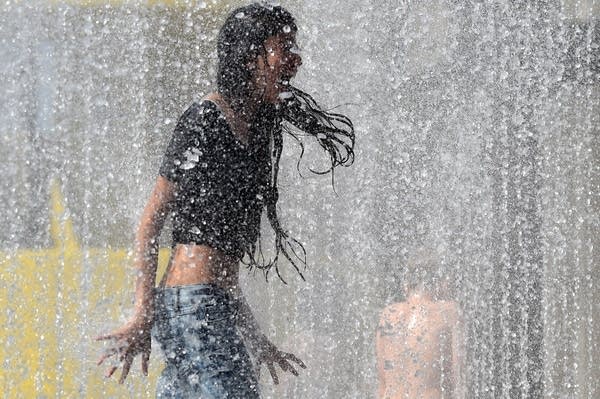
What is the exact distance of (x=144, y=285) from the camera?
2299mm

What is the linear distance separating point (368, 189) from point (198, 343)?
6.94ft

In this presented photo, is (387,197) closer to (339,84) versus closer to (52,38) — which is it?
(339,84)

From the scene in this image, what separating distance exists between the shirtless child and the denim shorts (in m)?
1.53

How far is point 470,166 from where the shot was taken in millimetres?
4316

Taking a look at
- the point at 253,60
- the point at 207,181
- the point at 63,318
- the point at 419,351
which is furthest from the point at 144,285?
the point at 63,318

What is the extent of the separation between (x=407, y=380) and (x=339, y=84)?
1.36m

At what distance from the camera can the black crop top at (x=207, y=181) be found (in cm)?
228

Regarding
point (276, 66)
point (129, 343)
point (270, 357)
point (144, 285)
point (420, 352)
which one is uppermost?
point (276, 66)

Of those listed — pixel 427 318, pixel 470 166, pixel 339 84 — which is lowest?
pixel 427 318

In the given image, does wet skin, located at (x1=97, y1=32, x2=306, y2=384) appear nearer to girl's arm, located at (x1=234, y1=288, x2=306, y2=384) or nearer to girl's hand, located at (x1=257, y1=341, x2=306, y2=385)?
girl's arm, located at (x1=234, y1=288, x2=306, y2=384)

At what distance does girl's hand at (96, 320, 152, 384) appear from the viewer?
2271mm

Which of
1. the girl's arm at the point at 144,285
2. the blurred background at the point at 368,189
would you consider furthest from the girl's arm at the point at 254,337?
the blurred background at the point at 368,189

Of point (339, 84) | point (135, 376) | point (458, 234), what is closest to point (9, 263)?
point (135, 376)

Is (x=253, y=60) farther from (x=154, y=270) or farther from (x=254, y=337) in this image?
(x=254, y=337)
